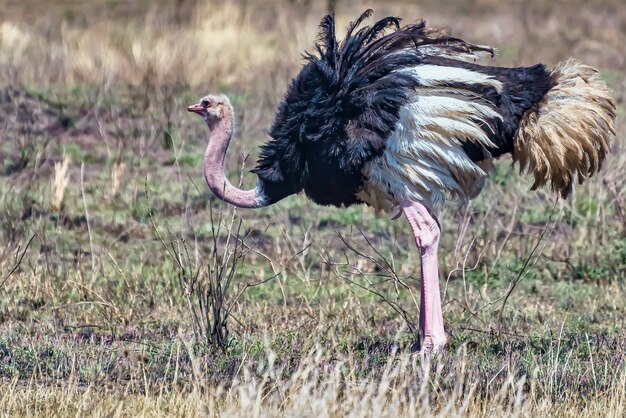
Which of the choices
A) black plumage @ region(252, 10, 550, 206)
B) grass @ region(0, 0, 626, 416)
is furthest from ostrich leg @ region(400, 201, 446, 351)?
black plumage @ region(252, 10, 550, 206)

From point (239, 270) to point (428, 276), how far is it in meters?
2.12

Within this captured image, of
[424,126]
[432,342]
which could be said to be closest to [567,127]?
[424,126]

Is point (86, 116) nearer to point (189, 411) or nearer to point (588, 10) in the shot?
point (189, 411)

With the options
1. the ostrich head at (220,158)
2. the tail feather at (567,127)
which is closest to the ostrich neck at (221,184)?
the ostrich head at (220,158)

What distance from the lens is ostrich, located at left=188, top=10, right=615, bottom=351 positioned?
261 inches

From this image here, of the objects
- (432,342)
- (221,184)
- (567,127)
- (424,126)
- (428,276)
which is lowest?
(432,342)

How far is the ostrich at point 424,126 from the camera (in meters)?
6.62

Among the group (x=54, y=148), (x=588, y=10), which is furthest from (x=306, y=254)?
(x=588, y=10)

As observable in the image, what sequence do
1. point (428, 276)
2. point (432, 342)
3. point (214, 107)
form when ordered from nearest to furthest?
point (432, 342), point (428, 276), point (214, 107)

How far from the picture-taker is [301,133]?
268 inches

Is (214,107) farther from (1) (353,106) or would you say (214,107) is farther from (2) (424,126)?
(2) (424,126)

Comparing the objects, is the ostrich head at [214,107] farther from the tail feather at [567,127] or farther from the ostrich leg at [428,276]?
the tail feather at [567,127]

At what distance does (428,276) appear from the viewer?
686 cm

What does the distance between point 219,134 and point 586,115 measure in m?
1.91
